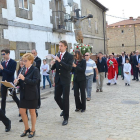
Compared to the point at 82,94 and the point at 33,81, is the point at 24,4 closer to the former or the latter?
the point at 82,94

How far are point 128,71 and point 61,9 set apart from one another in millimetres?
6780

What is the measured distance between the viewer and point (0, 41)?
1033 cm

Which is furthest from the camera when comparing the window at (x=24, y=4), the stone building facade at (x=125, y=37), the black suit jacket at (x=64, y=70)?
the stone building facade at (x=125, y=37)

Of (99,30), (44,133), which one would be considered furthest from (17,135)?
(99,30)

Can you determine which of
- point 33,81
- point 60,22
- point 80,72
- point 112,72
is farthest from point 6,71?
point 60,22

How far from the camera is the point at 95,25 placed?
24.1 m

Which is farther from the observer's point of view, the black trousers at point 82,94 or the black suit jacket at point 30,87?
the black trousers at point 82,94

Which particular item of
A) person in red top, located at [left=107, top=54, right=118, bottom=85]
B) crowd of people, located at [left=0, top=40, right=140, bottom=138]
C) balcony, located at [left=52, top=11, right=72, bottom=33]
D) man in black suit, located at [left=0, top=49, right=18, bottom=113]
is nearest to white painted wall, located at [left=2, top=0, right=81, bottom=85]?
balcony, located at [left=52, top=11, right=72, bottom=33]

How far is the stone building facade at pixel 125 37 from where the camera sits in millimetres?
51375

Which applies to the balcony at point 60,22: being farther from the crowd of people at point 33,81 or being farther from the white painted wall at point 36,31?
the crowd of people at point 33,81

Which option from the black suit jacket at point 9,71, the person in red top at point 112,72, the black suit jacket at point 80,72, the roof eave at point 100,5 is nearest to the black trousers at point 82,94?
the black suit jacket at point 80,72

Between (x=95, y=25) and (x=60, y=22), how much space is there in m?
9.48

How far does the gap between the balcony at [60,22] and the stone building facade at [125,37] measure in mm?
38197

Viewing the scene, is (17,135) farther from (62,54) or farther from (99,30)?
(99,30)
